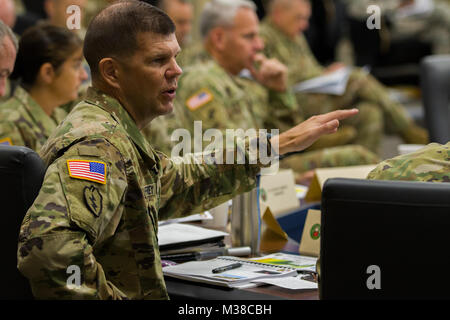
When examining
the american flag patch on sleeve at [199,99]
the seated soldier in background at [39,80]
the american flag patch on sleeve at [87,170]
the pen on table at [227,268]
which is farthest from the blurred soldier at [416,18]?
the american flag patch on sleeve at [87,170]

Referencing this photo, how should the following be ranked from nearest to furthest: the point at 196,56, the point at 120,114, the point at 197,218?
the point at 120,114
the point at 197,218
the point at 196,56

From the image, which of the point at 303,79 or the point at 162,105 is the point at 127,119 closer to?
the point at 162,105

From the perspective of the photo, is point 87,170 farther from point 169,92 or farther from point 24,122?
point 24,122

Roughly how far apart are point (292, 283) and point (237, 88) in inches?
68.3

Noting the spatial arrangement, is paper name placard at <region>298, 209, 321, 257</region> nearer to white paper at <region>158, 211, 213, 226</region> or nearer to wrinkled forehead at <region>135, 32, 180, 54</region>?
white paper at <region>158, 211, 213, 226</region>

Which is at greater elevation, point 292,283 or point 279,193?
point 279,193

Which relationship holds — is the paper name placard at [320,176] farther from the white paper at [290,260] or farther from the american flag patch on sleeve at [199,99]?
the american flag patch on sleeve at [199,99]

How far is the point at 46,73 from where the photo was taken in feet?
7.25

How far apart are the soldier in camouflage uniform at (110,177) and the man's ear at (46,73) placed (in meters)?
0.88

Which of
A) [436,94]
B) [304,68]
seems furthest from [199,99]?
[304,68]

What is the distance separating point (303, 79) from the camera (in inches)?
174
